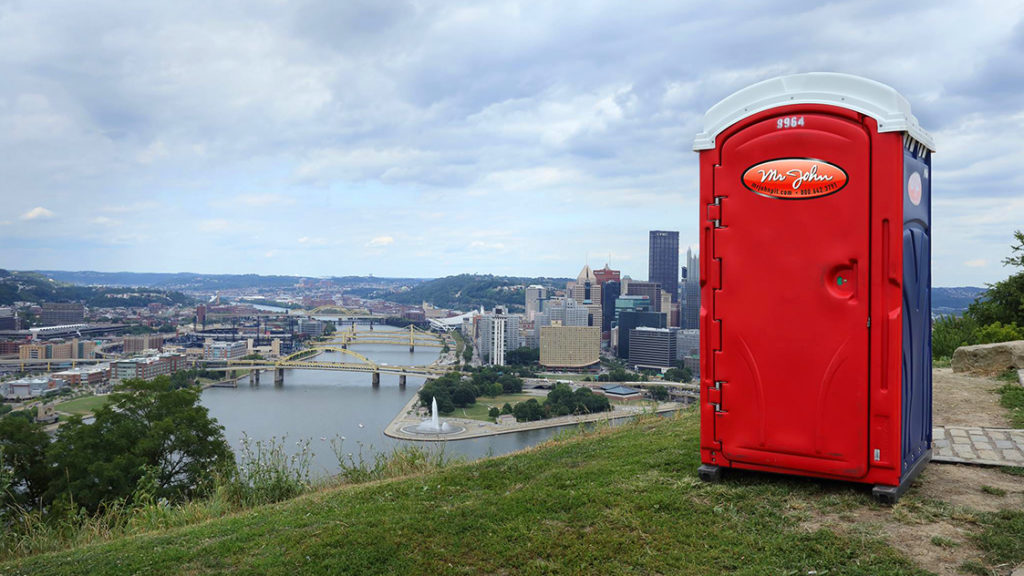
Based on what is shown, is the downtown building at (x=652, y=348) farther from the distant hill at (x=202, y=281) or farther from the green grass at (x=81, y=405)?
the distant hill at (x=202, y=281)

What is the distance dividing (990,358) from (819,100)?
5.10 m

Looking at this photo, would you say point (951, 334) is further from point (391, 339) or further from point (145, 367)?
point (391, 339)

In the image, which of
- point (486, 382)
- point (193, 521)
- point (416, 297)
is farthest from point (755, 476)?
point (416, 297)

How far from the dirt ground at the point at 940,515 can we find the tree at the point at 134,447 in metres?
8.78

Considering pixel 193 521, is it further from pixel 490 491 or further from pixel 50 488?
pixel 50 488

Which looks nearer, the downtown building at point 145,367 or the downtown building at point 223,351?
the downtown building at point 145,367

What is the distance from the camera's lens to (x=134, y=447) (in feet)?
34.7

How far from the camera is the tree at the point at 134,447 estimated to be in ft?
32.0

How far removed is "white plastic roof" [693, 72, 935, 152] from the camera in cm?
286

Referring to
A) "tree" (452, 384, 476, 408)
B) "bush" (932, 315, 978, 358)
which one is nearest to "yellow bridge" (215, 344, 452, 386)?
"tree" (452, 384, 476, 408)

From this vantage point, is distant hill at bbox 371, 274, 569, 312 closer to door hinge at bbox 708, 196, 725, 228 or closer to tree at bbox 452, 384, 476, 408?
tree at bbox 452, 384, 476, 408

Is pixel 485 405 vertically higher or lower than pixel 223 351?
lower

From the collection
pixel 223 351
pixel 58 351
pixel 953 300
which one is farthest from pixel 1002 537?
pixel 58 351

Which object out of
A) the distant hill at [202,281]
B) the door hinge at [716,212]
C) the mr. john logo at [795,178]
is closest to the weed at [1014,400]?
A: the mr. john logo at [795,178]
